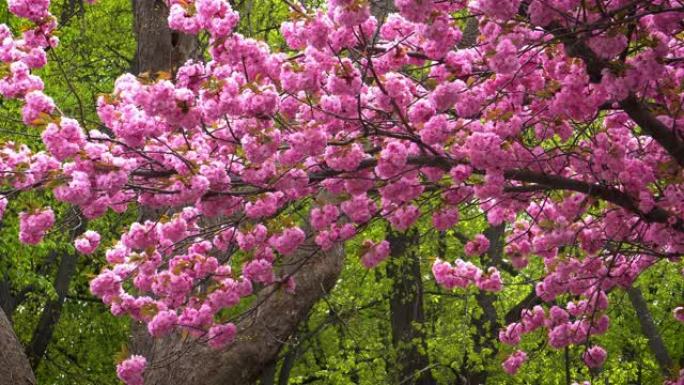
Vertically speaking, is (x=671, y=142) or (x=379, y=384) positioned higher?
(x=379, y=384)

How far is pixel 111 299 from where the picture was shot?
22.1ft

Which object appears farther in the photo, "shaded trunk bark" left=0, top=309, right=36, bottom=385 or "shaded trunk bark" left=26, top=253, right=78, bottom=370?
"shaded trunk bark" left=26, top=253, right=78, bottom=370

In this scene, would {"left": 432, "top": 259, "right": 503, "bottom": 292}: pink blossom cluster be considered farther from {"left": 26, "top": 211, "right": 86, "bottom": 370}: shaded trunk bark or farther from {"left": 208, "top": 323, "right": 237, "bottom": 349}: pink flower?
{"left": 26, "top": 211, "right": 86, "bottom": 370}: shaded trunk bark

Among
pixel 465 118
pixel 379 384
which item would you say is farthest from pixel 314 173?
pixel 379 384

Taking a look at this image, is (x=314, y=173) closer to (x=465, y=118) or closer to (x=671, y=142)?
(x=465, y=118)

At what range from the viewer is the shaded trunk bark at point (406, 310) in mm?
13266

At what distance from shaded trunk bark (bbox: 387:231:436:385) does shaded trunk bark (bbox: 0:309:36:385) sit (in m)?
7.25

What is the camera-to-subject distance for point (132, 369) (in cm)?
664

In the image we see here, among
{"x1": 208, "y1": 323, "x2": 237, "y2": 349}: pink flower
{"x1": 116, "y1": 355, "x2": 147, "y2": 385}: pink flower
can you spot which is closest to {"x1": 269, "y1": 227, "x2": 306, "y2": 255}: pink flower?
{"x1": 208, "y1": 323, "x2": 237, "y2": 349}: pink flower

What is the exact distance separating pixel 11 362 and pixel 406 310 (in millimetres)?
8369

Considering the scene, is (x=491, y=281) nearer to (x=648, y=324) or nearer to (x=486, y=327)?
(x=486, y=327)

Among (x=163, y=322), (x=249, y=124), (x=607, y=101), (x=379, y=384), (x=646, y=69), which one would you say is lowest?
(x=163, y=322)

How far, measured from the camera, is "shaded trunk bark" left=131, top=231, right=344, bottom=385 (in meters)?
6.68

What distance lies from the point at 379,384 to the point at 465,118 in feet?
25.8
